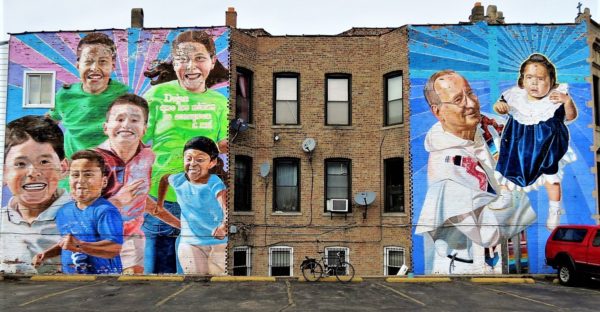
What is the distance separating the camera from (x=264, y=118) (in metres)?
19.6

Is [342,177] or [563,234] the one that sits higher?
[342,177]

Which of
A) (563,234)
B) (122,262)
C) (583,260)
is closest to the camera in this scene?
(583,260)

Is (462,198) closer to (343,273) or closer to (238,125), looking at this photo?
(343,273)

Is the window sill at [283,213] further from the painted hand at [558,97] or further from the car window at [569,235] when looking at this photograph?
the painted hand at [558,97]

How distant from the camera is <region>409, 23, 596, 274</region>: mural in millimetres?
18078

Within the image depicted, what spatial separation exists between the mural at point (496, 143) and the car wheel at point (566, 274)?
1.68m

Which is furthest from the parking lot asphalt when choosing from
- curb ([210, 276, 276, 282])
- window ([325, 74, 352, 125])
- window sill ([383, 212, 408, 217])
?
window ([325, 74, 352, 125])

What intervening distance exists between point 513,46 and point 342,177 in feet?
24.4

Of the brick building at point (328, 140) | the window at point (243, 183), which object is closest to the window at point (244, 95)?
the brick building at point (328, 140)

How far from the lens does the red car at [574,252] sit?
15.3 metres

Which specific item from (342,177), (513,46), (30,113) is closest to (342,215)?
(342,177)

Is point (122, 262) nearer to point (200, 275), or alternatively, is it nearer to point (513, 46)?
point (200, 275)

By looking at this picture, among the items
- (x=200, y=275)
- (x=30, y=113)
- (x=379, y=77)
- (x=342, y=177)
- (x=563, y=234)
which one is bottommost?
(x=200, y=275)

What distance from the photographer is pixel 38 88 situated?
62.2 feet
